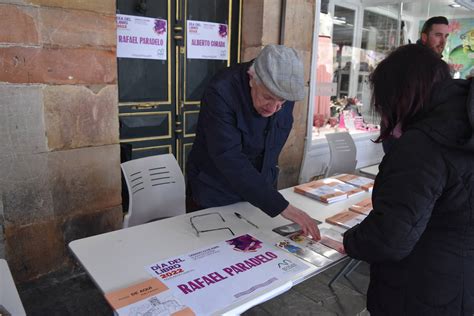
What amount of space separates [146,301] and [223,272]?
1.01 feet

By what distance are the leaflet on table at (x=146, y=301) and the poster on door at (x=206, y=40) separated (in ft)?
10.1

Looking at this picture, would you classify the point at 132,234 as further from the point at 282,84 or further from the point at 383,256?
the point at 383,256

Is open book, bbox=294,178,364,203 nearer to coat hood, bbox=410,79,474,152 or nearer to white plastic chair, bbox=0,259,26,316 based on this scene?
coat hood, bbox=410,79,474,152

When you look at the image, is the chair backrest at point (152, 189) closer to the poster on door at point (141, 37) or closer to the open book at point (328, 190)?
the open book at point (328, 190)

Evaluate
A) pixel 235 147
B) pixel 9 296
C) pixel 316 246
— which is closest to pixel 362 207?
pixel 316 246

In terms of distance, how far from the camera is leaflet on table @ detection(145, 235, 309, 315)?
1.26 metres

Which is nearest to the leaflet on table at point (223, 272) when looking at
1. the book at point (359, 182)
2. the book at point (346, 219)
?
the book at point (346, 219)

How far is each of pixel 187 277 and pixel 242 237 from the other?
0.39m

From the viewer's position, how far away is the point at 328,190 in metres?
2.41

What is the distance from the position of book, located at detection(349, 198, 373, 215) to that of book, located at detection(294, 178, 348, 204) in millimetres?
127

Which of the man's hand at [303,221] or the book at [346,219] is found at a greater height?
the man's hand at [303,221]

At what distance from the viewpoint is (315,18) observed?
449 cm

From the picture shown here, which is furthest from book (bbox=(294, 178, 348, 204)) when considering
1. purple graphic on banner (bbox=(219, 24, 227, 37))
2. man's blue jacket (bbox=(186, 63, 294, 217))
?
purple graphic on banner (bbox=(219, 24, 227, 37))

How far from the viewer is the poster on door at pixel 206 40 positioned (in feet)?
13.0
